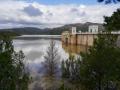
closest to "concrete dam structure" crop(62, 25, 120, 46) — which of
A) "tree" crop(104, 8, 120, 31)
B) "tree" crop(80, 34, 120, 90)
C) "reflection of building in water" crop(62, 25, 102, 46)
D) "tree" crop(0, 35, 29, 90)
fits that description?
"reflection of building in water" crop(62, 25, 102, 46)

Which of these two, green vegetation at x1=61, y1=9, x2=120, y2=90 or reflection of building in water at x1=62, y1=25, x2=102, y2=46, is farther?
reflection of building in water at x1=62, y1=25, x2=102, y2=46

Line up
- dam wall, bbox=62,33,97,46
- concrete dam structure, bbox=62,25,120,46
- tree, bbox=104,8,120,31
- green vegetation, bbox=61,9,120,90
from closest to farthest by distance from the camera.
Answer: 1. tree, bbox=104,8,120,31
2. green vegetation, bbox=61,9,120,90
3. dam wall, bbox=62,33,97,46
4. concrete dam structure, bbox=62,25,120,46

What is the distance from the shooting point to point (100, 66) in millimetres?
24969

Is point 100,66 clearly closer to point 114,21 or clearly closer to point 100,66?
point 100,66

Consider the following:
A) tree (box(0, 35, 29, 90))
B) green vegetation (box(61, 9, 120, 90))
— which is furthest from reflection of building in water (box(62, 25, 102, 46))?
tree (box(0, 35, 29, 90))

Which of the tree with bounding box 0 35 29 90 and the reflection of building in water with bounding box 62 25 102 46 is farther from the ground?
the tree with bounding box 0 35 29 90

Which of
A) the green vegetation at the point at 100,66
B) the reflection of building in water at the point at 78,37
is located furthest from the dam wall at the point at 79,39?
the green vegetation at the point at 100,66

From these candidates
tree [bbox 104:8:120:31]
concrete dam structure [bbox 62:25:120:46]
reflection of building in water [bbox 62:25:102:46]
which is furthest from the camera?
concrete dam structure [bbox 62:25:120:46]

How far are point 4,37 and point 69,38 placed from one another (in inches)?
6175

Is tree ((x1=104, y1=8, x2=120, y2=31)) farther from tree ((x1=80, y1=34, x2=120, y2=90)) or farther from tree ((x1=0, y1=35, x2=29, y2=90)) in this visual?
tree ((x1=80, y1=34, x2=120, y2=90))

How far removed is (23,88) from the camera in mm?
15844

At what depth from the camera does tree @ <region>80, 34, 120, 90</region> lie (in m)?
24.8

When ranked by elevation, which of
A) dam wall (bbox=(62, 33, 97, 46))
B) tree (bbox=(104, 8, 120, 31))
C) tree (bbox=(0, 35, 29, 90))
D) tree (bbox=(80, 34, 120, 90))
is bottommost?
dam wall (bbox=(62, 33, 97, 46))

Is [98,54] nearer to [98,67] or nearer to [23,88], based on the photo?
[98,67]
